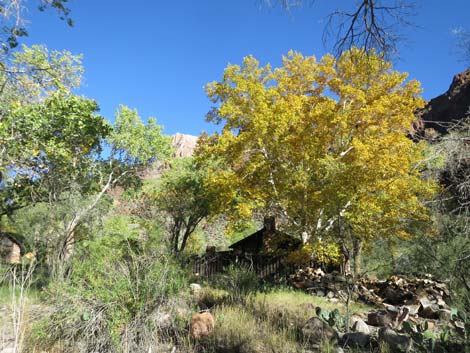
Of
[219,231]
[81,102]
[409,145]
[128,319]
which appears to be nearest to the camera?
[128,319]

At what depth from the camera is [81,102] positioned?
13.2 m

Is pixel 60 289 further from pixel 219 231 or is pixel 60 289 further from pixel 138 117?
pixel 219 231

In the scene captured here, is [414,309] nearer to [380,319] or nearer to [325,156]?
[380,319]

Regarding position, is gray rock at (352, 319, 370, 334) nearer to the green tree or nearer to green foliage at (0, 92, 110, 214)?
green foliage at (0, 92, 110, 214)

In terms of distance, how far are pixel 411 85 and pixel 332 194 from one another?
748 cm

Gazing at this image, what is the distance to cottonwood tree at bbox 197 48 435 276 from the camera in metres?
10.5

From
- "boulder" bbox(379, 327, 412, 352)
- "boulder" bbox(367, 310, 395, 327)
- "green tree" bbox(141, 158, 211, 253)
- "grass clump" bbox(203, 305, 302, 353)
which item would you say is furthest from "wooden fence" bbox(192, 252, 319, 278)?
"boulder" bbox(379, 327, 412, 352)

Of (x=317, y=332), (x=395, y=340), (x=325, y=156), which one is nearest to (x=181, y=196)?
(x=325, y=156)

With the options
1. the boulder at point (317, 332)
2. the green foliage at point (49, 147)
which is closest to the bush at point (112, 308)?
the boulder at point (317, 332)

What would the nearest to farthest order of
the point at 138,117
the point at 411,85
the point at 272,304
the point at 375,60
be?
the point at 375,60 < the point at 272,304 < the point at 411,85 < the point at 138,117

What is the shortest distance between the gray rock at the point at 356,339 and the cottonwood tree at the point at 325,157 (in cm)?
402

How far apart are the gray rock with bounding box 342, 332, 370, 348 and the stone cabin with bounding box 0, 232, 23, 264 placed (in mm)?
25754

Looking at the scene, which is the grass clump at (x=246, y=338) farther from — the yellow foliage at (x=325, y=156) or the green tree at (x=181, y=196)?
the green tree at (x=181, y=196)

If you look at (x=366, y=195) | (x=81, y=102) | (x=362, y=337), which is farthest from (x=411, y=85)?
(x=81, y=102)
